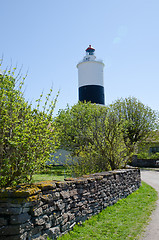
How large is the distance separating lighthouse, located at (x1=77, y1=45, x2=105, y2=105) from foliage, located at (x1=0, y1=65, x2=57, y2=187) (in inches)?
1195

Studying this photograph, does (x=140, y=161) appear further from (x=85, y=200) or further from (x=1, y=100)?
(x=1, y=100)

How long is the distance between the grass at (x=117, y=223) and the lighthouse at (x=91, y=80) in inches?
1114

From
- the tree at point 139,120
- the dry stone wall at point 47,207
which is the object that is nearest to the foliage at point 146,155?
the tree at point 139,120

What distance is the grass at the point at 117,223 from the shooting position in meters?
5.51

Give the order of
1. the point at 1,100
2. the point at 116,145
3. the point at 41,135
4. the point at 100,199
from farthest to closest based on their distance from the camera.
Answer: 1. the point at 116,145
2. the point at 100,199
3. the point at 41,135
4. the point at 1,100

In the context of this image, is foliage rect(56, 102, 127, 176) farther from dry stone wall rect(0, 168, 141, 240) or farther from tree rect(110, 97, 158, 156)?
tree rect(110, 97, 158, 156)

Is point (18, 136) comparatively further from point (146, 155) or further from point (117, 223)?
point (146, 155)

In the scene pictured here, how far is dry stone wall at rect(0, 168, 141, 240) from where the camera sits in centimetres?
428

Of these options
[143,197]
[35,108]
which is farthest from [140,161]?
[35,108]

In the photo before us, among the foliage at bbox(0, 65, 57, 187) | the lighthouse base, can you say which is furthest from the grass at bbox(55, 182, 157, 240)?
the lighthouse base

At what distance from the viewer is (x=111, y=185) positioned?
8.82 metres

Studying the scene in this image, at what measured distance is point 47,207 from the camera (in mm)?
4961

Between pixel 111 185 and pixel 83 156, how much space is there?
352 cm

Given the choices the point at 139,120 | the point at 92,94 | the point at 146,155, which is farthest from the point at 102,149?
the point at 92,94
